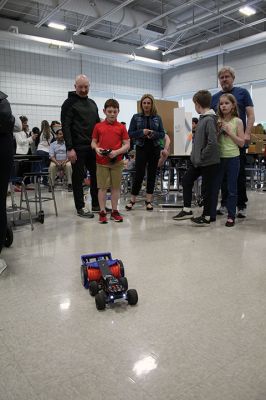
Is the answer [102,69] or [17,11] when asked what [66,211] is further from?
[102,69]

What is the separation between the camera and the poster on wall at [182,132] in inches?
182

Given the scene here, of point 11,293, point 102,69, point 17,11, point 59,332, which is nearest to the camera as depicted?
point 59,332

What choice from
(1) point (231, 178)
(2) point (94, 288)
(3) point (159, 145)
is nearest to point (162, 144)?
(3) point (159, 145)

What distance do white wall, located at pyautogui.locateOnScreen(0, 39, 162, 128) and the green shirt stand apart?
7.26 m

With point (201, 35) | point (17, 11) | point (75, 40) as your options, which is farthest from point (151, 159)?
point (201, 35)

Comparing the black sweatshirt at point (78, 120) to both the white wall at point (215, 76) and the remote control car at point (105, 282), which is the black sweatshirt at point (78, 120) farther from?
the white wall at point (215, 76)

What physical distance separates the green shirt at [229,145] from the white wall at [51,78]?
726 cm

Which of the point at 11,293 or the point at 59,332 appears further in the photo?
the point at 11,293

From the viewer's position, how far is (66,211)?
4090mm

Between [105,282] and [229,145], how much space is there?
2039mm

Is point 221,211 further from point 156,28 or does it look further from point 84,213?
point 156,28

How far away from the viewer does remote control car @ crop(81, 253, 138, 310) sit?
1479 mm

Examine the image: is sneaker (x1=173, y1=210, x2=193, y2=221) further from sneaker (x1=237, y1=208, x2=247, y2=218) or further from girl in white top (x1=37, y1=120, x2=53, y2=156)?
girl in white top (x1=37, y1=120, x2=53, y2=156)

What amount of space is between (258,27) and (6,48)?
6.74 meters
